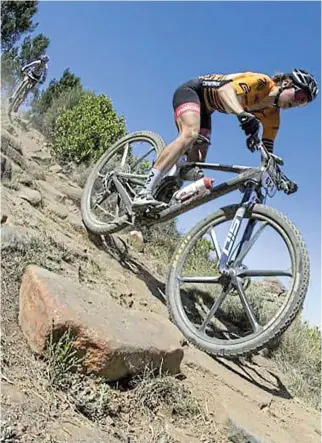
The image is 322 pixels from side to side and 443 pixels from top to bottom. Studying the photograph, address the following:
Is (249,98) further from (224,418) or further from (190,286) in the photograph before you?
(224,418)

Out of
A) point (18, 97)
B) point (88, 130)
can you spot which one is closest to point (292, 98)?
point (88, 130)

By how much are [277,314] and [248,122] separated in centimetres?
146

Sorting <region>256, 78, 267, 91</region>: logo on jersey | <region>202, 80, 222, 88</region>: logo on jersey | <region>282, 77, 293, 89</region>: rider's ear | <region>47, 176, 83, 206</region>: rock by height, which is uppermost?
<region>282, 77, 293, 89</region>: rider's ear

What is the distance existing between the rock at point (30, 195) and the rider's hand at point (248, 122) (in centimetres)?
199

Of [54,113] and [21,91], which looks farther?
[54,113]

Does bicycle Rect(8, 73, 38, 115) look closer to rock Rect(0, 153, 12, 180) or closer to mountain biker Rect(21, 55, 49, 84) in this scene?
mountain biker Rect(21, 55, 49, 84)

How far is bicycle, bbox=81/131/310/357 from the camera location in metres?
3.43

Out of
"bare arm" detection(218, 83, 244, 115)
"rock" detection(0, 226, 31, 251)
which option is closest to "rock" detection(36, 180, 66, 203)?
"rock" detection(0, 226, 31, 251)

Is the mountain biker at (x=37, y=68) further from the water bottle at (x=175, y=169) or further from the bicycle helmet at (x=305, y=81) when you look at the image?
the bicycle helmet at (x=305, y=81)

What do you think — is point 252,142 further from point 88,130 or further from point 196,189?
point 88,130

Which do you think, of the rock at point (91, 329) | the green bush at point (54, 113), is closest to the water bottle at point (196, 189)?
the rock at point (91, 329)

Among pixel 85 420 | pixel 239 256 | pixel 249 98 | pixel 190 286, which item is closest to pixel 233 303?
pixel 190 286

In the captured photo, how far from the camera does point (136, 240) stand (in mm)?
5766

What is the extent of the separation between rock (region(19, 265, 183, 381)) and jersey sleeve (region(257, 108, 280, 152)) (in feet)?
7.96
